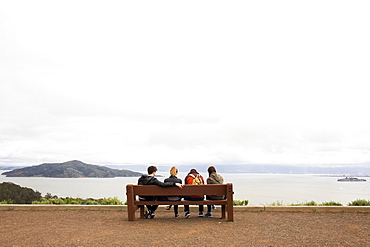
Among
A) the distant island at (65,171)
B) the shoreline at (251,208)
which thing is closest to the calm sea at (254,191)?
the shoreline at (251,208)

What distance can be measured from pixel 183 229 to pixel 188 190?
1.21 meters

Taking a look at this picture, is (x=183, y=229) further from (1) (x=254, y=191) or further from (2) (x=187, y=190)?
(1) (x=254, y=191)

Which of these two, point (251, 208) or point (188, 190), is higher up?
point (188, 190)

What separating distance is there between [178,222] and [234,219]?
1.30m

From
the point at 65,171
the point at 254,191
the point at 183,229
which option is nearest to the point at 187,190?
the point at 183,229

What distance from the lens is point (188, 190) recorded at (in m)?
7.86

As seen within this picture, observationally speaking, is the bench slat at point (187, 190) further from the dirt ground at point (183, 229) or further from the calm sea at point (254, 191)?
the calm sea at point (254, 191)

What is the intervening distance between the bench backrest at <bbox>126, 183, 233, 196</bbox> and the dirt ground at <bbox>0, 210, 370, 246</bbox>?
0.58 meters

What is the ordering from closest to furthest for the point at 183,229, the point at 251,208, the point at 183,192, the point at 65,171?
the point at 183,229 → the point at 183,192 → the point at 251,208 → the point at 65,171

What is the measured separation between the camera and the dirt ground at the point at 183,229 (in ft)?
18.7

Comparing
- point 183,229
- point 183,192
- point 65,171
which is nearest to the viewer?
point 183,229

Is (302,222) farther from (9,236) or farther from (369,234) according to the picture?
(9,236)

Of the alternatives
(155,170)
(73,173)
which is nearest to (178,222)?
(155,170)

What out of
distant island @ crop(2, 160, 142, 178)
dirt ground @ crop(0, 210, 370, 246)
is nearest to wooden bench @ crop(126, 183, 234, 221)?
dirt ground @ crop(0, 210, 370, 246)
